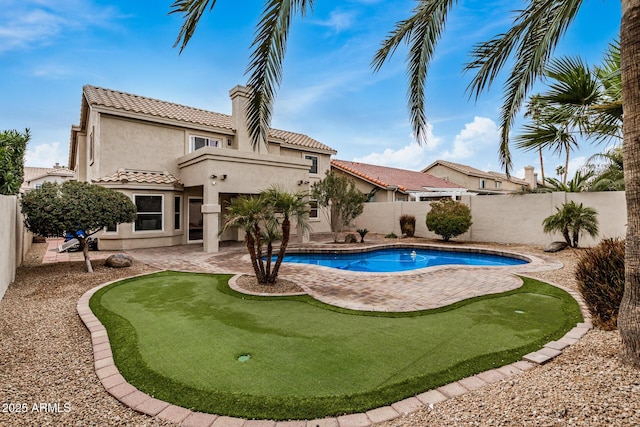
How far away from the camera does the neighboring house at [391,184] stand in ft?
93.3

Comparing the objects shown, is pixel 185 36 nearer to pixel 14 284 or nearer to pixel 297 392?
pixel 297 392

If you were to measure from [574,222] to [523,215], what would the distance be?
12.3ft

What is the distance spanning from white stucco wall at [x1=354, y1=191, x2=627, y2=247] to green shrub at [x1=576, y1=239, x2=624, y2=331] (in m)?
12.2

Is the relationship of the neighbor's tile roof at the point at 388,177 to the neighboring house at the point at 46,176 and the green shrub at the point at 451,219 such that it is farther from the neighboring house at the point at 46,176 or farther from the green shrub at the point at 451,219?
the neighboring house at the point at 46,176

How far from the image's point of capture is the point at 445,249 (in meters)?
18.4

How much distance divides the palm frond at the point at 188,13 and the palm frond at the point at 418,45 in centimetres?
462

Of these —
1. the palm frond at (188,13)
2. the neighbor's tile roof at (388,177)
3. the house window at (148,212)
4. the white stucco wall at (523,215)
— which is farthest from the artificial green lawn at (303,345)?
the neighbor's tile roof at (388,177)

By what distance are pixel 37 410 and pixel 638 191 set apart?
7713mm

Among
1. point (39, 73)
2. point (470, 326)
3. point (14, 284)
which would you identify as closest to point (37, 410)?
point (470, 326)

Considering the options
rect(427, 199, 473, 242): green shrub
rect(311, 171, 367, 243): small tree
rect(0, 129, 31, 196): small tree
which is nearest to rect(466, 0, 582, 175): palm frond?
rect(427, 199, 473, 242): green shrub

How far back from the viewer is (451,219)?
64.1ft

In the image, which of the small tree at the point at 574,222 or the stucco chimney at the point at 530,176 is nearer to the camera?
the small tree at the point at 574,222

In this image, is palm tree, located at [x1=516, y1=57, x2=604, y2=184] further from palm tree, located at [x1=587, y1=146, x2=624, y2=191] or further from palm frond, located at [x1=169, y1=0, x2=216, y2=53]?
palm tree, located at [x1=587, y1=146, x2=624, y2=191]

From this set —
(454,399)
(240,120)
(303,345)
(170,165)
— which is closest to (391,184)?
(240,120)
